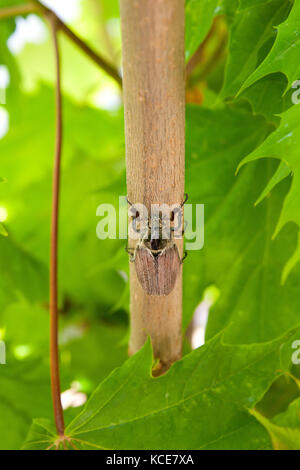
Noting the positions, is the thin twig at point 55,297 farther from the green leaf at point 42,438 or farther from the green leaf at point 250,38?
the green leaf at point 250,38

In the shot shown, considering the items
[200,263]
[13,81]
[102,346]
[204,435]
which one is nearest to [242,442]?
[204,435]

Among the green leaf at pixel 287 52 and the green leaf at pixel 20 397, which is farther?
the green leaf at pixel 20 397

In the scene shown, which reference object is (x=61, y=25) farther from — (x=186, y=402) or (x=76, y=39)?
(x=186, y=402)

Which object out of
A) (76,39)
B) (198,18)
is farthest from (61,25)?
(198,18)

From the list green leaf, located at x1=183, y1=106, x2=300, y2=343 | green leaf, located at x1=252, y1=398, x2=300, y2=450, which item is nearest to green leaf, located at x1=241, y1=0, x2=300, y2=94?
green leaf, located at x1=183, y1=106, x2=300, y2=343

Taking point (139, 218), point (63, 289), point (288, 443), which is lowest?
point (288, 443)

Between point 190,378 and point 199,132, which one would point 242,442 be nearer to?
point 190,378

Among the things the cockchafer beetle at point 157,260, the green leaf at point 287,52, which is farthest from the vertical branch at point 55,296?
the green leaf at point 287,52
